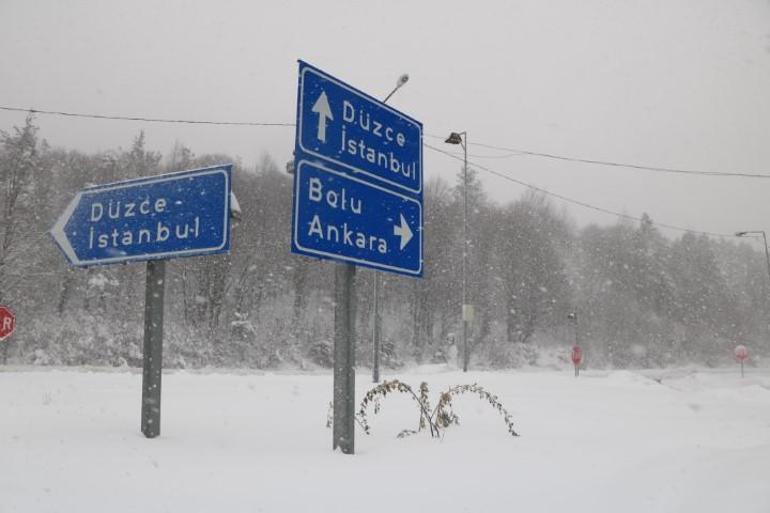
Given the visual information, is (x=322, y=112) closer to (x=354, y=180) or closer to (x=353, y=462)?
(x=354, y=180)

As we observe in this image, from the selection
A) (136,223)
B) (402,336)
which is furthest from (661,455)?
(402,336)

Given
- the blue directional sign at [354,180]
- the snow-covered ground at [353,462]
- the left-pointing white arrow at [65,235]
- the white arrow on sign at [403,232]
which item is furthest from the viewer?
the white arrow on sign at [403,232]

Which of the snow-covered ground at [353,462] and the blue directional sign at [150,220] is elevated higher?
the blue directional sign at [150,220]

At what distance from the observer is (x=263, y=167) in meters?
44.2

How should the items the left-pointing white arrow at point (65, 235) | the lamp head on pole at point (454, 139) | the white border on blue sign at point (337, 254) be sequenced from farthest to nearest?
1. the lamp head on pole at point (454, 139)
2. the left-pointing white arrow at point (65, 235)
3. the white border on blue sign at point (337, 254)

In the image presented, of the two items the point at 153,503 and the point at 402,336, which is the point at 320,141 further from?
the point at 402,336

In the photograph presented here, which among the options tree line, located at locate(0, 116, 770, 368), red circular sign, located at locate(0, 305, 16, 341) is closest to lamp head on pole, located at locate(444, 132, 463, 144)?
tree line, located at locate(0, 116, 770, 368)

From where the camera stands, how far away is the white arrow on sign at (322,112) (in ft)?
16.5

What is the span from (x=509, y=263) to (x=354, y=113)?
131 ft

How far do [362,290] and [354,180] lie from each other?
36.5 metres

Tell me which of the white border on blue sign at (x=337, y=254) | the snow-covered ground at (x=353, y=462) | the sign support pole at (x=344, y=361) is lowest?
the snow-covered ground at (x=353, y=462)

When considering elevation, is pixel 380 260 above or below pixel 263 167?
below

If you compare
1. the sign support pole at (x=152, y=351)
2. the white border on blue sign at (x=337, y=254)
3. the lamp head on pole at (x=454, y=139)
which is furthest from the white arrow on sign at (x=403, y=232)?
the lamp head on pole at (x=454, y=139)

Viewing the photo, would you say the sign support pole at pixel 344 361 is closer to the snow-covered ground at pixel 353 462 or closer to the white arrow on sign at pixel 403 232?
the snow-covered ground at pixel 353 462
